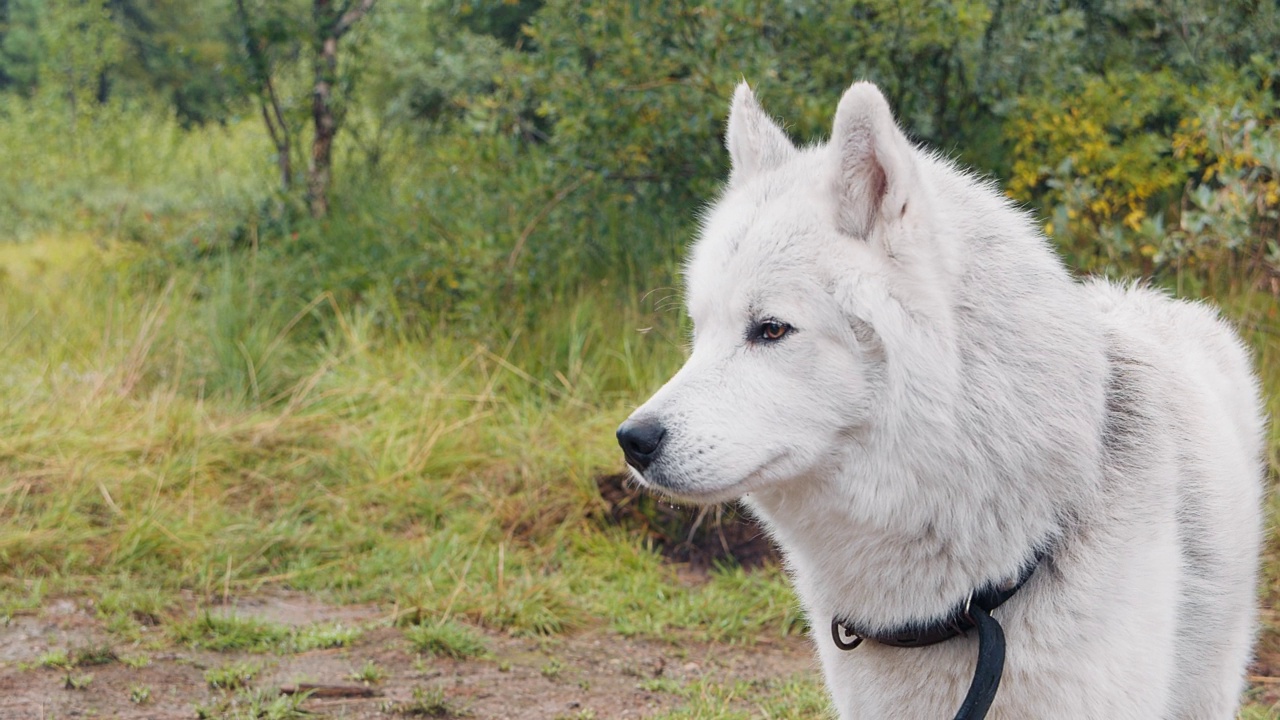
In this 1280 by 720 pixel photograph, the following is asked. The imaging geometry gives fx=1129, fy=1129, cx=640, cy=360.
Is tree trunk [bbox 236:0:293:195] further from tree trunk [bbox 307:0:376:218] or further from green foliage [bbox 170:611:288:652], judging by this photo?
green foliage [bbox 170:611:288:652]

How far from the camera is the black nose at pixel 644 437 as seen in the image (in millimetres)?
2154

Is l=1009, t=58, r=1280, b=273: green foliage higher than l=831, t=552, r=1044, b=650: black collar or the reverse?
higher

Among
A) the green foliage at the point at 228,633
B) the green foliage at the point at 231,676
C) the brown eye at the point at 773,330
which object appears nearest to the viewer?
the brown eye at the point at 773,330

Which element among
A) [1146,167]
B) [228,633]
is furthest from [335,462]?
[1146,167]

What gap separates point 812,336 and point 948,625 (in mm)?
623

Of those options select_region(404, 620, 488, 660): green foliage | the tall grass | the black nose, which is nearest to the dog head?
the black nose

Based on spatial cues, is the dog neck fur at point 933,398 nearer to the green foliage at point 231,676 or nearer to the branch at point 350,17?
the green foliage at point 231,676

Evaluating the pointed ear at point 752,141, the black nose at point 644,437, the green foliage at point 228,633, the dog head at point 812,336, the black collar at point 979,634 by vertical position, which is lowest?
the green foliage at point 228,633

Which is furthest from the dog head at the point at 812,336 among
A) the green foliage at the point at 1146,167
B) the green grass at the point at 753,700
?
the green foliage at the point at 1146,167

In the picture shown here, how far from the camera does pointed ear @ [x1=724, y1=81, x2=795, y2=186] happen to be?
258 cm

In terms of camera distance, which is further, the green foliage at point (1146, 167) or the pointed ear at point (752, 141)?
the green foliage at point (1146, 167)

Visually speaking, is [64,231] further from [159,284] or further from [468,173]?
[468,173]

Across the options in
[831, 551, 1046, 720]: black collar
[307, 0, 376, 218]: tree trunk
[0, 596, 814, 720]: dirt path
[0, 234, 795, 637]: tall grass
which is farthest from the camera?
[307, 0, 376, 218]: tree trunk

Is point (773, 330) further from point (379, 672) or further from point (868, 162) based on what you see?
point (379, 672)
